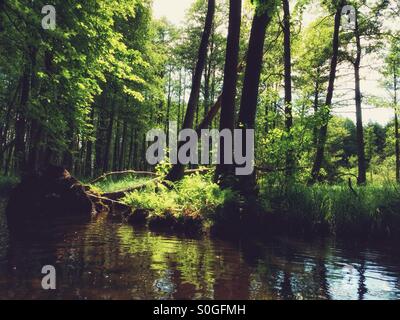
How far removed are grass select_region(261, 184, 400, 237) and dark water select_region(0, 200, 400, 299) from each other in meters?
0.84

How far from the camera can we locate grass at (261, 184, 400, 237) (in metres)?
7.43

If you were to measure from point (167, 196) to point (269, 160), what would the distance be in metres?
2.95

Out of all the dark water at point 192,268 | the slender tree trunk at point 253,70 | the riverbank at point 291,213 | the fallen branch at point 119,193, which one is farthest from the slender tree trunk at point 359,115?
the dark water at point 192,268

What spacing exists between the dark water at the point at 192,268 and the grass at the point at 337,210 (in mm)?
841

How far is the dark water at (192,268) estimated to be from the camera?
405 centimetres

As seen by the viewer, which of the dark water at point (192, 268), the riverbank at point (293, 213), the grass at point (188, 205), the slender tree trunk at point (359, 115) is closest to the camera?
the dark water at point (192, 268)

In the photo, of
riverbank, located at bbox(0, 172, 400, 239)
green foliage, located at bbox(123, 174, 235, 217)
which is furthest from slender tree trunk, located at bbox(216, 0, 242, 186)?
riverbank, located at bbox(0, 172, 400, 239)

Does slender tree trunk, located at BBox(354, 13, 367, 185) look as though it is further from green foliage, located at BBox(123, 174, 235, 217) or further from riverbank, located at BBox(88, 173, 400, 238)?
green foliage, located at BBox(123, 174, 235, 217)

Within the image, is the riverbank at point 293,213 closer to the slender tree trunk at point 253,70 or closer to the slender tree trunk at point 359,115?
the slender tree trunk at point 253,70

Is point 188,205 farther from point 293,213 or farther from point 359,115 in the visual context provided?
point 359,115

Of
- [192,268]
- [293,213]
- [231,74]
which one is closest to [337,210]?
[293,213]

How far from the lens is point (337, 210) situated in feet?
26.2

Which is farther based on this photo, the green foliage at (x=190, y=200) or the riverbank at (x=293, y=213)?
the green foliage at (x=190, y=200)

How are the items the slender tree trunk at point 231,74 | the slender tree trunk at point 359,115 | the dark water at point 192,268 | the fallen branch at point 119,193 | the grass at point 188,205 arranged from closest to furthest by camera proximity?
the dark water at point 192,268 → the grass at point 188,205 → the slender tree trunk at point 231,74 → the fallen branch at point 119,193 → the slender tree trunk at point 359,115
